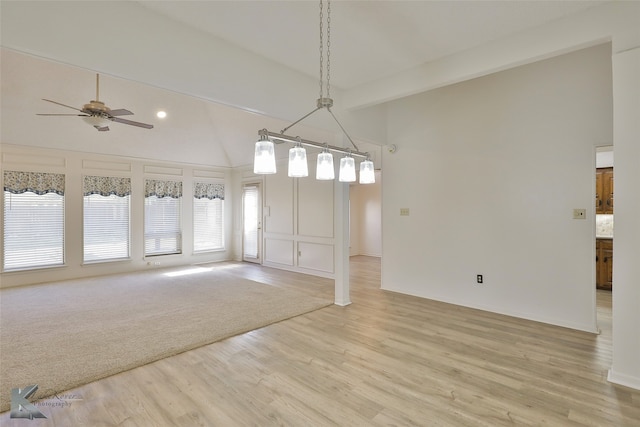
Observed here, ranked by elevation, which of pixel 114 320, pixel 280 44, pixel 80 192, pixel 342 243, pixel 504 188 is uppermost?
pixel 280 44

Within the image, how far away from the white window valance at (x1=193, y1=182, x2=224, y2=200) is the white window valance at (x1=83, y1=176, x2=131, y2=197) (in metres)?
1.55

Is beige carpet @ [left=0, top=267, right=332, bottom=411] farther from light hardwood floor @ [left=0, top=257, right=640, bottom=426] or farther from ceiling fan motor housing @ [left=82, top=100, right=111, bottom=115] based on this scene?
ceiling fan motor housing @ [left=82, top=100, right=111, bottom=115]

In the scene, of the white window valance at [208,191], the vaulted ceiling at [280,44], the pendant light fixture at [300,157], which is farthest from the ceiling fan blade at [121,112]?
the white window valance at [208,191]

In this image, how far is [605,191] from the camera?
5172mm

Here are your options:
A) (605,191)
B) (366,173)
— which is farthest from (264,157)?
(605,191)

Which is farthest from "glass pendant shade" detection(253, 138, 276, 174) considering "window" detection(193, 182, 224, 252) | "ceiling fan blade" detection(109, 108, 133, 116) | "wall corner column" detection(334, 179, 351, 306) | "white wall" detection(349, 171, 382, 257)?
"white wall" detection(349, 171, 382, 257)

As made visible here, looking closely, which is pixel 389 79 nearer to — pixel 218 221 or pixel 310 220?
pixel 310 220

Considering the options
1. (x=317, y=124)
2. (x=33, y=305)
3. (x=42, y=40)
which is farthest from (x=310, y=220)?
(x=42, y=40)

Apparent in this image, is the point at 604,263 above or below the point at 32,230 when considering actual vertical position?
below

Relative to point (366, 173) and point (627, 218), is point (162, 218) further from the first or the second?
point (627, 218)

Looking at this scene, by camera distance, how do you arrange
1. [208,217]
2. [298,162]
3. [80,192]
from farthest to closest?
[208,217]
[80,192]
[298,162]

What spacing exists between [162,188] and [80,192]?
1566mm

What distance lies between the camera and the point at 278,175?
7320 mm

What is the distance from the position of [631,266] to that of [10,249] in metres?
8.48
